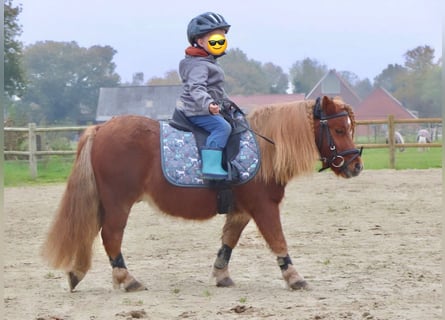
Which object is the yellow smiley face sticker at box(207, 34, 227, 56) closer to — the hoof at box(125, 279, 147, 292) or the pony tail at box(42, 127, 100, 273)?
the pony tail at box(42, 127, 100, 273)

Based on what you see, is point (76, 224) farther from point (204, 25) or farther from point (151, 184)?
point (204, 25)

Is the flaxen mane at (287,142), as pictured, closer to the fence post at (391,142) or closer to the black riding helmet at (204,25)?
the black riding helmet at (204,25)

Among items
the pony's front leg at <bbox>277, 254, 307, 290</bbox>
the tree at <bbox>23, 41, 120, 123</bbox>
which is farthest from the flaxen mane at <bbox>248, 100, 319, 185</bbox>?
the tree at <bbox>23, 41, 120, 123</bbox>

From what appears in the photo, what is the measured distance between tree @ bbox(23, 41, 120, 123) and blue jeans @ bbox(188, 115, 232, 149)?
41.1 meters

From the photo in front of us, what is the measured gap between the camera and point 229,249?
242 inches

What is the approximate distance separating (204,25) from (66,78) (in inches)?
1914

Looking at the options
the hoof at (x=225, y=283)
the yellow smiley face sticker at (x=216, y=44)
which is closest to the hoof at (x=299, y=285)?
the hoof at (x=225, y=283)

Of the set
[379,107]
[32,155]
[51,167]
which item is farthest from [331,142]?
[379,107]

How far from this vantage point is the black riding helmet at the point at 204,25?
228 inches

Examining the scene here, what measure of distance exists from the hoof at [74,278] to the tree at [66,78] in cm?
4087

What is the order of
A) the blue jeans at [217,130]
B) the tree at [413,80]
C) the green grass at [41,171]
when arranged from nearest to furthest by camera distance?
the blue jeans at [217,130]
the green grass at [41,171]
the tree at [413,80]

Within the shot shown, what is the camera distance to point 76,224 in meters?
5.67

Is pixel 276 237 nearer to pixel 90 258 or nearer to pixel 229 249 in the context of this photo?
pixel 229 249

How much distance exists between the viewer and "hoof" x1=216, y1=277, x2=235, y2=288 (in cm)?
589
